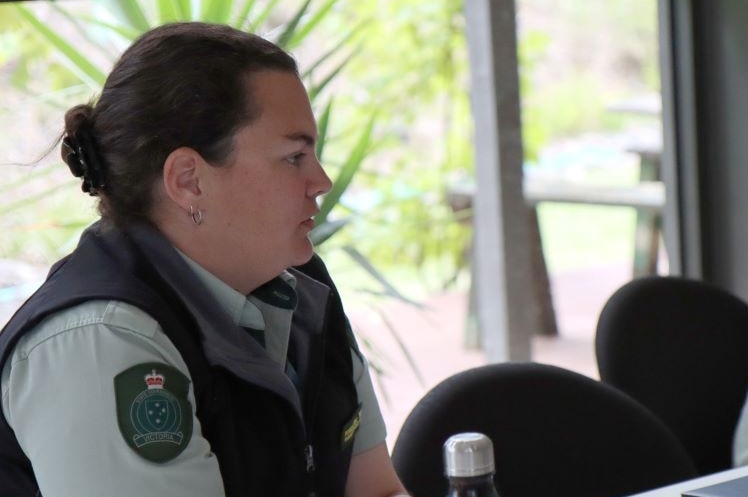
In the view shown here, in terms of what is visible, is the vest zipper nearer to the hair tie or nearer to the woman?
the woman

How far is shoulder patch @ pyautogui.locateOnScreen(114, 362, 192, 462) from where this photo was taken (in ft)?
4.20

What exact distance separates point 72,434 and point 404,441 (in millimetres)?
555

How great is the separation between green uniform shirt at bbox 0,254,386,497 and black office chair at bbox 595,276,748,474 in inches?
43.3

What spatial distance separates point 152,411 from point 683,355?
134 cm

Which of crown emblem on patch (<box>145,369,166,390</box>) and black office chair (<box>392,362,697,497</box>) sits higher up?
crown emblem on patch (<box>145,369,166,390</box>)

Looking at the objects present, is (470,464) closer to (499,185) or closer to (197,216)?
(197,216)

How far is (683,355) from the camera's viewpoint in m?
2.36

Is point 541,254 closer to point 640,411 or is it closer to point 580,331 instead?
point 580,331

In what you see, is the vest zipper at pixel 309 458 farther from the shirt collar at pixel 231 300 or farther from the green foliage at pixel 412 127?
the green foliage at pixel 412 127

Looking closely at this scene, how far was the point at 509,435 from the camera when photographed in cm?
176

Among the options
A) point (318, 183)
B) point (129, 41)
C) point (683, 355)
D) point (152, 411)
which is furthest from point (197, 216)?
point (683, 355)

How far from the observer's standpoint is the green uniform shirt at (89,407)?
4.16ft

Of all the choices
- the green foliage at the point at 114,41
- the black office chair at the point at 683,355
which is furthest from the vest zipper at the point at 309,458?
the green foliage at the point at 114,41

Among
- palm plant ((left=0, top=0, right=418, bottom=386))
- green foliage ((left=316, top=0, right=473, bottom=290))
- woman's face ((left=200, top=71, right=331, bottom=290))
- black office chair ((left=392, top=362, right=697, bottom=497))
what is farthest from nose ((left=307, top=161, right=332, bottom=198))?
green foliage ((left=316, top=0, right=473, bottom=290))
